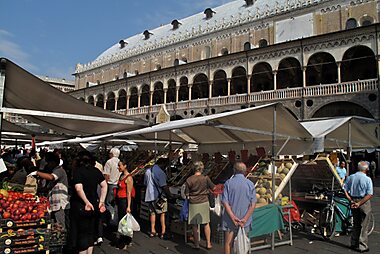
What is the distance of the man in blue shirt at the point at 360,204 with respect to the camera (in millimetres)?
6156

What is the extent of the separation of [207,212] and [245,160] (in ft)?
8.38

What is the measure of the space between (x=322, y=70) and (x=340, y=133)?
20.0 m

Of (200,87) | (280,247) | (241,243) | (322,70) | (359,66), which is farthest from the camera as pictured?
(200,87)

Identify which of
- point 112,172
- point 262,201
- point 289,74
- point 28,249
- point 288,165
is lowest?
point 28,249

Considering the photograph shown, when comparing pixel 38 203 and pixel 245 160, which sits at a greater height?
pixel 245 160

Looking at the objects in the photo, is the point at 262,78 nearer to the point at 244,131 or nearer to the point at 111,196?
the point at 244,131

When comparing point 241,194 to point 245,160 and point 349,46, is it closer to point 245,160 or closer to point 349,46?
point 245,160

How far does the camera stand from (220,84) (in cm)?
3338

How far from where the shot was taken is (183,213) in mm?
6520

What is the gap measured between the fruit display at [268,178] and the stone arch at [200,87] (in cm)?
2496

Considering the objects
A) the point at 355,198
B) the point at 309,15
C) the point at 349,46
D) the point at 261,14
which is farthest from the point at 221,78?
the point at 355,198

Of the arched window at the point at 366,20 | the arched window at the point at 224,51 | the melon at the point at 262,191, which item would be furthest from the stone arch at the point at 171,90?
the melon at the point at 262,191

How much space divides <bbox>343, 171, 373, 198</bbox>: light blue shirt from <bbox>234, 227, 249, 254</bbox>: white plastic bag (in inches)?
114

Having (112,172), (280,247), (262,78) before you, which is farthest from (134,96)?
(280,247)
